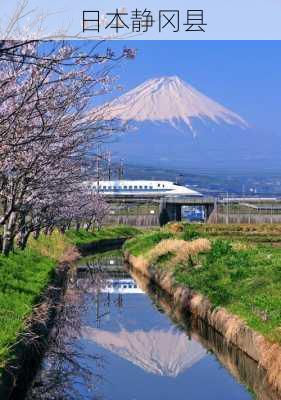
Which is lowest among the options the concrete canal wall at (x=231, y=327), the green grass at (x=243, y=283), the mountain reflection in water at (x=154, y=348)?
the mountain reflection in water at (x=154, y=348)

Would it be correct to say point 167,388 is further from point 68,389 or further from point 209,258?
point 209,258

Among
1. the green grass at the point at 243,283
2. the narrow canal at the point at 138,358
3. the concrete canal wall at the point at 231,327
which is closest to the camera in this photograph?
the concrete canal wall at the point at 231,327

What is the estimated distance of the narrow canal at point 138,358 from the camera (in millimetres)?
17672

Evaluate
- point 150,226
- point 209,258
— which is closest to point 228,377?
point 209,258

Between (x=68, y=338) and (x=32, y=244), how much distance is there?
20.1 meters

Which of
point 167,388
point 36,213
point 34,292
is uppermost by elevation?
point 36,213

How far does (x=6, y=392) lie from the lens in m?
13.6

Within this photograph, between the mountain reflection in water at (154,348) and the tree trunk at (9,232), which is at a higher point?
the tree trunk at (9,232)

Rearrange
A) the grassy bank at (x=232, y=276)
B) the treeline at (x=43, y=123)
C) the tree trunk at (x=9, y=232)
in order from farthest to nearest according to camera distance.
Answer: the tree trunk at (x=9, y=232), the grassy bank at (x=232, y=276), the treeline at (x=43, y=123)

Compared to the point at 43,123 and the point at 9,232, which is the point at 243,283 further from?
the point at 43,123

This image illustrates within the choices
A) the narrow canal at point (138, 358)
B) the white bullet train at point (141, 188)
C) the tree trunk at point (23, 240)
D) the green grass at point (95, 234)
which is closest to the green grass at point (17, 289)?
the tree trunk at point (23, 240)

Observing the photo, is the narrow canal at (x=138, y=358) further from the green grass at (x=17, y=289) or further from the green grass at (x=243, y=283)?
the green grass at (x=17, y=289)

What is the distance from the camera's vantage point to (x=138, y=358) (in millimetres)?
22547

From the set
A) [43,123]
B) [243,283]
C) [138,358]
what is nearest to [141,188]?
[243,283]
